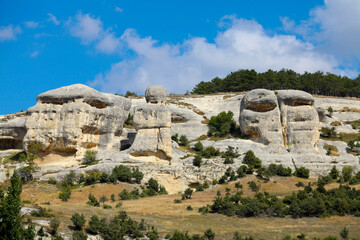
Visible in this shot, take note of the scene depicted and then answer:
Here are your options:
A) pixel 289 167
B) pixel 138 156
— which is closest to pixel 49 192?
pixel 138 156

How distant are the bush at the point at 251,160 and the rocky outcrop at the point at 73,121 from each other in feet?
47.8

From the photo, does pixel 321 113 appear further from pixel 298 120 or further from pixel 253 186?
pixel 253 186

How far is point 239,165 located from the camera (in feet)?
148

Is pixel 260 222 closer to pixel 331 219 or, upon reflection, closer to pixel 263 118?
Result: pixel 331 219

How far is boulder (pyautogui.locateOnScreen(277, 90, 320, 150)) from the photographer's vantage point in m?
48.9

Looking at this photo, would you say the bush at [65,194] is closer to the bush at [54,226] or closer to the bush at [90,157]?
the bush at [90,157]

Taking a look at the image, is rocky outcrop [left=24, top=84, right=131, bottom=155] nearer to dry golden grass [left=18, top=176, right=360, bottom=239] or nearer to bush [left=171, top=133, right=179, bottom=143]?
dry golden grass [left=18, top=176, right=360, bottom=239]

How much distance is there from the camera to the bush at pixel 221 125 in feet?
183

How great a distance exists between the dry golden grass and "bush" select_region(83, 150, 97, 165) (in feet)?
20.5

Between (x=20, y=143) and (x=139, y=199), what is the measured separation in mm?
24241

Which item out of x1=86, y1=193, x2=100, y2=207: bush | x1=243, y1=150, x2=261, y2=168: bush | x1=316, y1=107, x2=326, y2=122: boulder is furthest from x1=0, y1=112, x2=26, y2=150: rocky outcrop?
x1=316, y1=107, x2=326, y2=122: boulder

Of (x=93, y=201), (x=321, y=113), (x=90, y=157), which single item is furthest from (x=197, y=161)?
(x=321, y=113)

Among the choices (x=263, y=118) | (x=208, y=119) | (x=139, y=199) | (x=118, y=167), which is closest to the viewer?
(x=139, y=199)

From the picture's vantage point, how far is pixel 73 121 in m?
47.6
